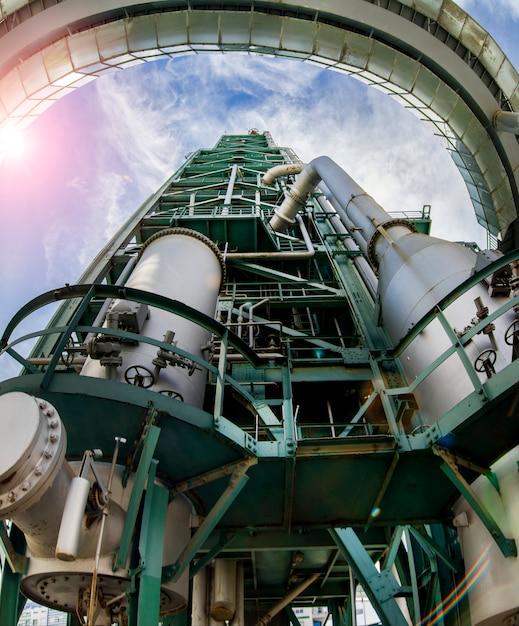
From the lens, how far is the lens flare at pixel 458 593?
5996 millimetres

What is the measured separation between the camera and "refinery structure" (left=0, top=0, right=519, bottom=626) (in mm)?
5039

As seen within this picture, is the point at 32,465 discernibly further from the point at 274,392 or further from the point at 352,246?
the point at 352,246

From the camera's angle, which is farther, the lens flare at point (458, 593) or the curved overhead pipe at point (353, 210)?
the curved overhead pipe at point (353, 210)

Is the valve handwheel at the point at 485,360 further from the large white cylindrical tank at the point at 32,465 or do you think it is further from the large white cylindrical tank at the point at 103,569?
the large white cylindrical tank at the point at 32,465

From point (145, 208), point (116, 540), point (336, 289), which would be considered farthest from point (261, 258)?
point (116, 540)

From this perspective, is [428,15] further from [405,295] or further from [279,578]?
[279,578]

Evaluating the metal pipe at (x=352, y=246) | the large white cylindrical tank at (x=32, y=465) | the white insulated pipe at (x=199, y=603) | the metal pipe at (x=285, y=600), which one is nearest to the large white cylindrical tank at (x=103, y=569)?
the large white cylindrical tank at (x=32, y=465)

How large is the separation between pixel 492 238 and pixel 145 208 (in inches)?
548

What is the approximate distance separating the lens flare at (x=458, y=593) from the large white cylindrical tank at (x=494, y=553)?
11mm

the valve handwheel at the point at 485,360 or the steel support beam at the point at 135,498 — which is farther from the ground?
the valve handwheel at the point at 485,360

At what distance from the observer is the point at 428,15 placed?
15.0 m

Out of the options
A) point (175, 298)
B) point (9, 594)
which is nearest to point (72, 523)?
point (9, 594)

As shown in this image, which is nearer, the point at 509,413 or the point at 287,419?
the point at 509,413

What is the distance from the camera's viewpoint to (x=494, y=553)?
5.74 meters
